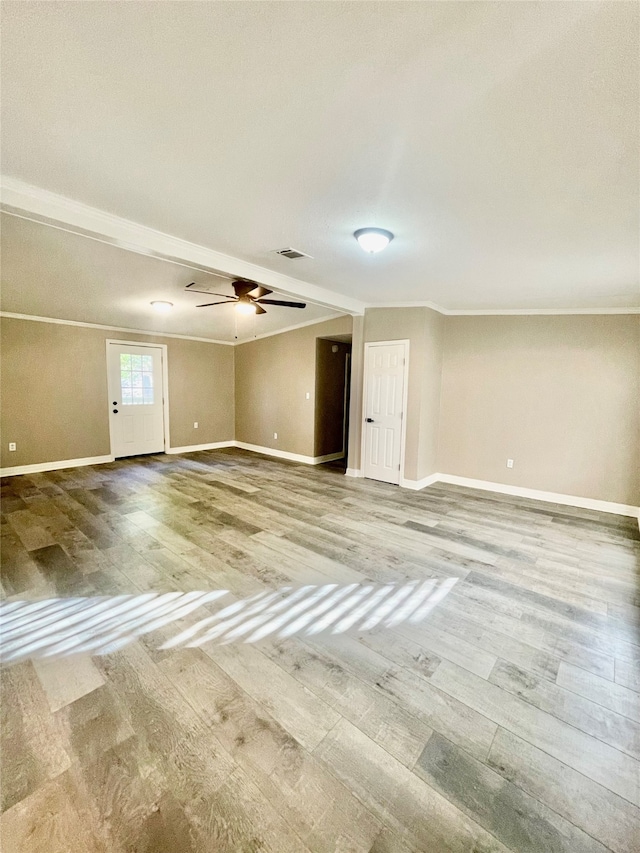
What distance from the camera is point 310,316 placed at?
Result: 616 cm

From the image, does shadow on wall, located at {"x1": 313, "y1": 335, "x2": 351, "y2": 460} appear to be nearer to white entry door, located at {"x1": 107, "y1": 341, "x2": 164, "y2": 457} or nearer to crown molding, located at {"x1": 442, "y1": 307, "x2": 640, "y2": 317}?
crown molding, located at {"x1": 442, "y1": 307, "x2": 640, "y2": 317}

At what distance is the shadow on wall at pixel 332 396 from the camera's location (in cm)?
657

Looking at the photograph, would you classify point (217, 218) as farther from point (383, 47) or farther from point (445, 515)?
point (445, 515)

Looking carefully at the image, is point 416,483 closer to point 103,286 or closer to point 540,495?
point 540,495

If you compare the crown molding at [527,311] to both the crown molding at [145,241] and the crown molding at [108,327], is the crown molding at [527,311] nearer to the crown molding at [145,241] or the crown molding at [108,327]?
the crown molding at [145,241]

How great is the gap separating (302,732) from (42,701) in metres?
1.20

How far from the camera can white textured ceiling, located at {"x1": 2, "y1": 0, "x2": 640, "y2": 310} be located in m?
1.22

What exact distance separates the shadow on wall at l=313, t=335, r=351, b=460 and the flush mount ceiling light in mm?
3429

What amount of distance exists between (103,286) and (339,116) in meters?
4.02

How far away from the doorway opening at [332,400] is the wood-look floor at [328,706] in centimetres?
348

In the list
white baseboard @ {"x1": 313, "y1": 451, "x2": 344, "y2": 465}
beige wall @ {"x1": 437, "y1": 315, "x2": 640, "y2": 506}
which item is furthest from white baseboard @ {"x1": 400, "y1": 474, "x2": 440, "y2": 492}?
white baseboard @ {"x1": 313, "y1": 451, "x2": 344, "y2": 465}

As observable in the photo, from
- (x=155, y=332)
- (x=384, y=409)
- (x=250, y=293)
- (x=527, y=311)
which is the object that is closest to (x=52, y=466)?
(x=155, y=332)

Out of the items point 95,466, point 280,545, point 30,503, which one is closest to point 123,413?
point 95,466

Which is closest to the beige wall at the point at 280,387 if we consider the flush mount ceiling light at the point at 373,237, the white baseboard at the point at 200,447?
the white baseboard at the point at 200,447
